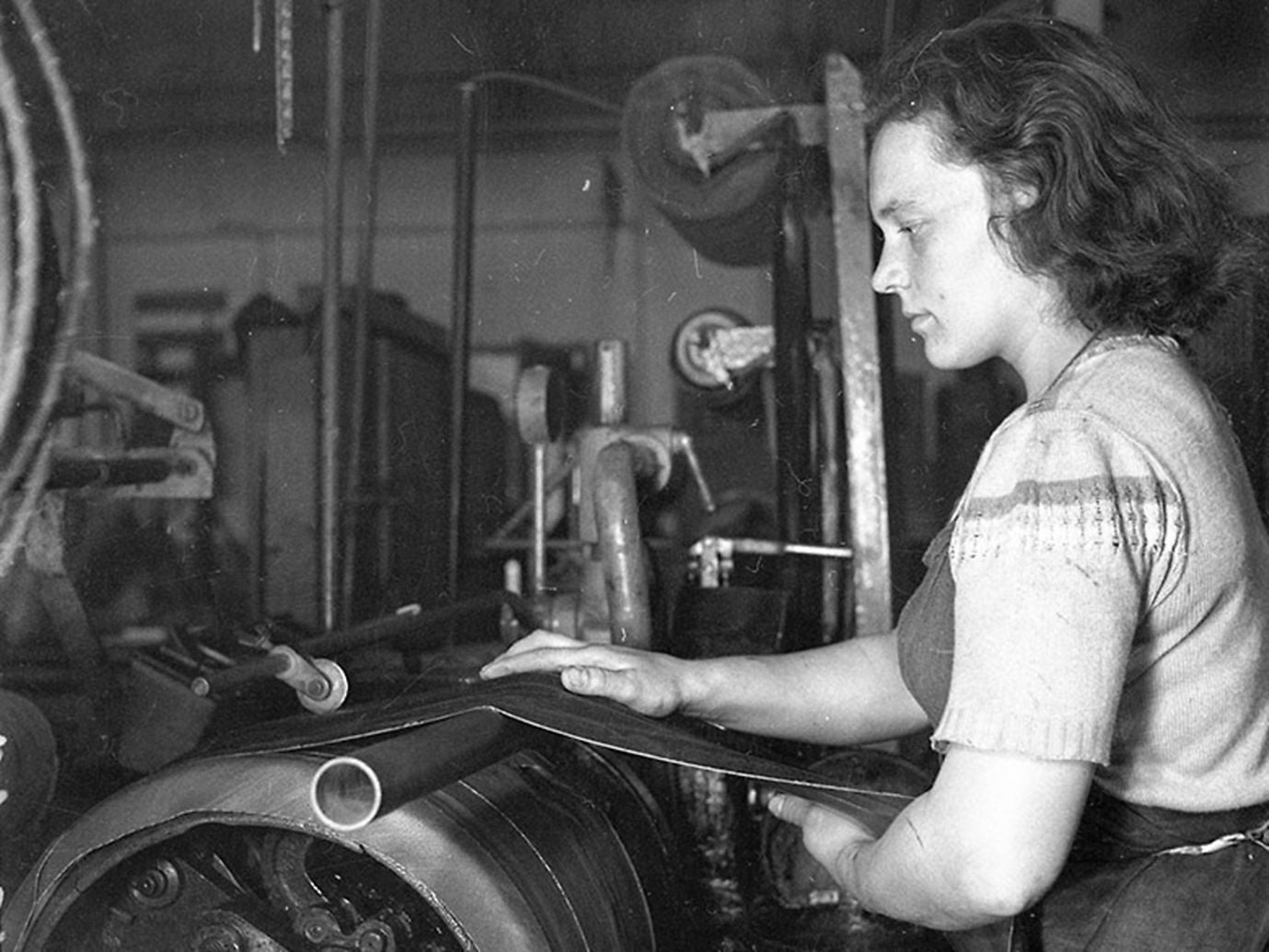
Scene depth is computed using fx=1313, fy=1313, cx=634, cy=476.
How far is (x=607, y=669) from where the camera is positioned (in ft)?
4.17

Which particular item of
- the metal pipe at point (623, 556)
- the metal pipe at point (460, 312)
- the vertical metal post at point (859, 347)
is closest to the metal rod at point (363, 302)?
the metal pipe at point (460, 312)

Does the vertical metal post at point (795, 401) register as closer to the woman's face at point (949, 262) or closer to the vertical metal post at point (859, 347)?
the vertical metal post at point (859, 347)

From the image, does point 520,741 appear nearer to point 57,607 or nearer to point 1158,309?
point 57,607

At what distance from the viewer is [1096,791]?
106 centimetres

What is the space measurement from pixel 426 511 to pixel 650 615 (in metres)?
0.69

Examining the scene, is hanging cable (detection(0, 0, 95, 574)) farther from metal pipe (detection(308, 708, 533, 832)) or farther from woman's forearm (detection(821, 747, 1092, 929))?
woman's forearm (detection(821, 747, 1092, 929))

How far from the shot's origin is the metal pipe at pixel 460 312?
204cm

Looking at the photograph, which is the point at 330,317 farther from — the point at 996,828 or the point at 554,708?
the point at 996,828

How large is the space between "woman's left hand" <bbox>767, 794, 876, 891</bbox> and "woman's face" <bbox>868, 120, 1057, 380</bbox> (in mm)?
412

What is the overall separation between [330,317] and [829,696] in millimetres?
938

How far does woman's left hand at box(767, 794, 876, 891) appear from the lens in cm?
113

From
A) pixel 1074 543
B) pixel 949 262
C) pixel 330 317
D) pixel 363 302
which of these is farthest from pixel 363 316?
pixel 1074 543

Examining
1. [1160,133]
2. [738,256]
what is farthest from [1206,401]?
[738,256]

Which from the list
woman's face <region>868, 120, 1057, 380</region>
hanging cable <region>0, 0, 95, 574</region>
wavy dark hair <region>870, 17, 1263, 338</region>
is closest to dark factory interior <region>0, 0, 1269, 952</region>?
hanging cable <region>0, 0, 95, 574</region>
